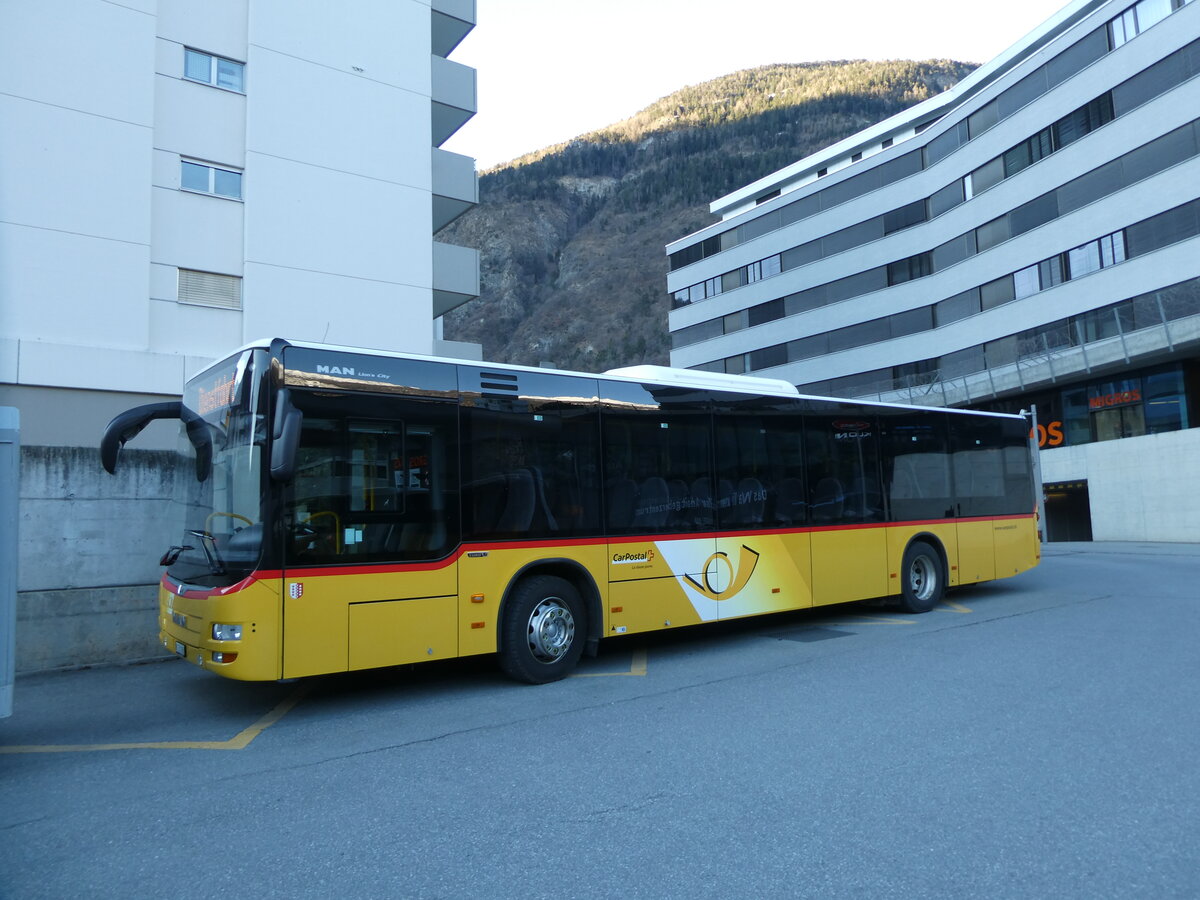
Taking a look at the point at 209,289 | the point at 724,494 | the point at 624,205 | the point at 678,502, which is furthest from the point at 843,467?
the point at 624,205

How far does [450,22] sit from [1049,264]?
25.8m

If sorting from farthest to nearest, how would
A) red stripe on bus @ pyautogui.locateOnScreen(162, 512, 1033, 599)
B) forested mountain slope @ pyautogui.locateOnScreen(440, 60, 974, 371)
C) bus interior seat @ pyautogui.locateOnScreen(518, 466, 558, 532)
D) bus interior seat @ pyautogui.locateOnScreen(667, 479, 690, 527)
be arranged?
forested mountain slope @ pyautogui.locateOnScreen(440, 60, 974, 371)
bus interior seat @ pyautogui.locateOnScreen(667, 479, 690, 527)
bus interior seat @ pyautogui.locateOnScreen(518, 466, 558, 532)
red stripe on bus @ pyautogui.locateOnScreen(162, 512, 1033, 599)

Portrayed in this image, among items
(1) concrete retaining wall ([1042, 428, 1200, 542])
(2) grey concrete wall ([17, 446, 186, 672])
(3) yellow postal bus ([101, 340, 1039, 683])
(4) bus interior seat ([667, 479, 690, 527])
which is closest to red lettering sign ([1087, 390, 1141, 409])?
(1) concrete retaining wall ([1042, 428, 1200, 542])

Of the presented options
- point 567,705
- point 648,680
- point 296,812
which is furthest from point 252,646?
point 648,680

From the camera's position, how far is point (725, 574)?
8859 mm

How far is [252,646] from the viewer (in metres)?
5.85

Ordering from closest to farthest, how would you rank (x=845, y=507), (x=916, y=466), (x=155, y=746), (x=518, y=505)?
(x=155, y=746) < (x=518, y=505) < (x=845, y=507) < (x=916, y=466)

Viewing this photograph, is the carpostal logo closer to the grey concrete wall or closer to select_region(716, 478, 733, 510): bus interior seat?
select_region(716, 478, 733, 510): bus interior seat

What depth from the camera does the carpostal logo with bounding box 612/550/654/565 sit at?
311 inches

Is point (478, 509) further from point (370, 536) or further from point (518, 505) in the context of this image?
point (370, 536)

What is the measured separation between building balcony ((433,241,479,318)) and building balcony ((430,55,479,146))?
395 cm

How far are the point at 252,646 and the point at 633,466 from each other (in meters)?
3.91

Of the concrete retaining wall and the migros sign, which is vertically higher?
the migros sign

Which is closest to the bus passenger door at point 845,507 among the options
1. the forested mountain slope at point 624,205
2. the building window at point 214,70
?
the building window at point 214,70
